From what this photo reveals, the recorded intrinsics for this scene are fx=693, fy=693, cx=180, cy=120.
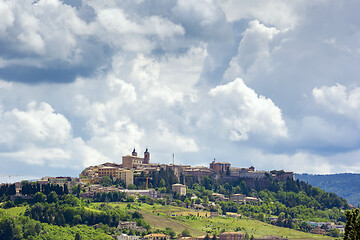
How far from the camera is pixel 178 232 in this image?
182125 millimetres

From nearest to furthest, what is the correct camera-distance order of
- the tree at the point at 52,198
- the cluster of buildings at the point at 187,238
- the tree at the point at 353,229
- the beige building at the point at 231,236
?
the tree at the point at 353,229
the cluster of buildings at the point at 187,238
the beige building at the point at 231,236
the tree at the point at 52,198

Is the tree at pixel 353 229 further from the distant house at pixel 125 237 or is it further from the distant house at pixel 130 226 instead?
the distant house at pixel 130 226

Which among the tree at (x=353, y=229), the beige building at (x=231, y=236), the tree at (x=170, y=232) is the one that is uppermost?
the tree at (x=353, y=229)

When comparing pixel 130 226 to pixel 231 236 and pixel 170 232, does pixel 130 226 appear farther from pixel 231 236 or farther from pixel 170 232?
pixel 231 236

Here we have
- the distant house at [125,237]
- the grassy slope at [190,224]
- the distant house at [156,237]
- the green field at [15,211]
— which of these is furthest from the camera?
the grassy slope at [190,224]

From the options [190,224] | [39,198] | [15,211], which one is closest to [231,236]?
[190,224]

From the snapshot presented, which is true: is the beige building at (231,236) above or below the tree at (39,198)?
below

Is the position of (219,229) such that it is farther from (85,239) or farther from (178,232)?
(85,239)

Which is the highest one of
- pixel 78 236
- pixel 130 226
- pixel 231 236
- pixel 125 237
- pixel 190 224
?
pixel 190 224

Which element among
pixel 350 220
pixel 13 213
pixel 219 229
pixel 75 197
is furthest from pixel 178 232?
pixel 350 220

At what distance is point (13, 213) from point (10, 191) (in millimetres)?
14765

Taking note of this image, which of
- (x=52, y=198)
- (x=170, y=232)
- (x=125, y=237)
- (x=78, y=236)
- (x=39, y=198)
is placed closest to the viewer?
(x=78, y=236)

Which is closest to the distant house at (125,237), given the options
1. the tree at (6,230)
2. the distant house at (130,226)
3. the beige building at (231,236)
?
the distant house at (130,226)

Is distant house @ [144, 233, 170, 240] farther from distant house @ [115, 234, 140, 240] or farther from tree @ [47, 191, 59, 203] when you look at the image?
tree @ [47, 191, 59, 203]
